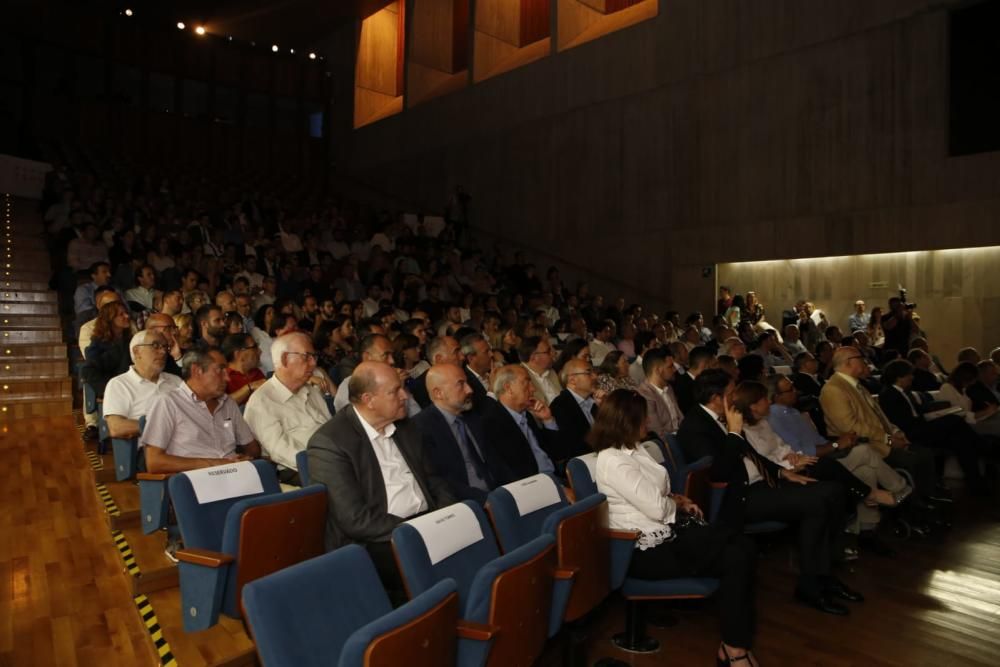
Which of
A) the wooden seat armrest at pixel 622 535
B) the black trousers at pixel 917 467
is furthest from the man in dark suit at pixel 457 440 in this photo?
the black trousers at pixel 917 467

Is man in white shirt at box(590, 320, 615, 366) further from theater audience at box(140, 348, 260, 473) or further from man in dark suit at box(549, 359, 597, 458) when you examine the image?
theater audience at box(140, 348, 260, 473)

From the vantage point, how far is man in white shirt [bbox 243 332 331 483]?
328 cm

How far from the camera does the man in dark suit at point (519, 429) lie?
327 centimetres

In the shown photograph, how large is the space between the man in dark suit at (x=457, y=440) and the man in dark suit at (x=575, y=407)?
2.54ft

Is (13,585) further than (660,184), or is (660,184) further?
(660,184)

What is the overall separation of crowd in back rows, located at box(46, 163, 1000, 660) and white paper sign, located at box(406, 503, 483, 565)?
0.37 metres

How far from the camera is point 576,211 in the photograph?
1113 cm

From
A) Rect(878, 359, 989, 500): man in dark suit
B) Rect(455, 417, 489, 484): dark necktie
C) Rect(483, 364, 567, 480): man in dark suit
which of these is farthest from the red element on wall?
Rect(455, 417, 489, 484): dark necktie

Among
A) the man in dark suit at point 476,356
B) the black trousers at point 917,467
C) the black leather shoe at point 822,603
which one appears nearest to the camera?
the black leather shoe at point 822,603

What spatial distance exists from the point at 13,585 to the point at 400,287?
629cm

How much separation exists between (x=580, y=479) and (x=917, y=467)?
286 cm

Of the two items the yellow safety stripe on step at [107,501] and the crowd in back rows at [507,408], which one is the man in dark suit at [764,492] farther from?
the yellow safety stripe on step at [107,501]

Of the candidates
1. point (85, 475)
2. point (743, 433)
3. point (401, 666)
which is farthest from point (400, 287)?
point (401, 666)

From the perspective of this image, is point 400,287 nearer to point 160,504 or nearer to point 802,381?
point 802,381
